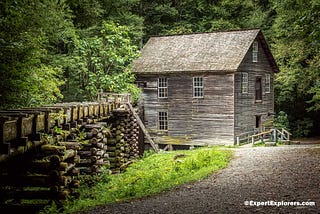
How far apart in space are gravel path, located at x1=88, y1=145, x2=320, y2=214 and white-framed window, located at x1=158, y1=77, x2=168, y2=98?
16.8m

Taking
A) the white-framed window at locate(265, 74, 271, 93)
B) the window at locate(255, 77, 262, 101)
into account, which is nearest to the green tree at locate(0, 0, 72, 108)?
the window at locate(255, 77, 262, 101)

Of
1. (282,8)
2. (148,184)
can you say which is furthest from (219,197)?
(282,8)

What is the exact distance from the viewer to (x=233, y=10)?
44.8 meters

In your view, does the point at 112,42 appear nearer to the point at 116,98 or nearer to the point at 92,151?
the point at 116,98

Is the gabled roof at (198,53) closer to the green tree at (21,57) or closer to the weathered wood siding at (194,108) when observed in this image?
the weathered wood siding at (194,108)

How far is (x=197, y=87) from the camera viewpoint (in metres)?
30.2

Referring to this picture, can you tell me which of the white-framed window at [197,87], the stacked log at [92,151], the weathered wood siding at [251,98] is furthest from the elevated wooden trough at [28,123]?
the weathered wood siding at [251,98]

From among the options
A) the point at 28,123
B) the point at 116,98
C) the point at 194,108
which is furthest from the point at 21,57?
the point at 194,108

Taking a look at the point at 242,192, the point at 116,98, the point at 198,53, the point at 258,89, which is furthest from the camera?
the point at 258,89

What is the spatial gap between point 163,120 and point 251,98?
7.34 metres

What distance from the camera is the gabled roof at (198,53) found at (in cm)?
2908

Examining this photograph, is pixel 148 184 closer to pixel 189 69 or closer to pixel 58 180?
pixel 58 180

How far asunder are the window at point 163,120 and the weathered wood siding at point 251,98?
5816 mm

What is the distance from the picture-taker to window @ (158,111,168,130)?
104 feet
